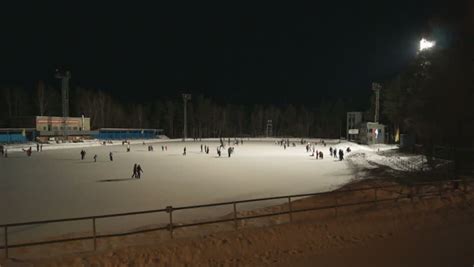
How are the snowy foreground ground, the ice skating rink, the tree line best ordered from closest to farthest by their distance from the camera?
the snowy foreground ground → the ice skating rink → the tree line

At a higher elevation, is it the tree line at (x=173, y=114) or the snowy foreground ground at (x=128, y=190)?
the tree line at (x=173, y=114)

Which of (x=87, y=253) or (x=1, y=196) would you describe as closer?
(x=87, y=253)

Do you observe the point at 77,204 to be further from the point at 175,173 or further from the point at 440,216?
the point at 440,216

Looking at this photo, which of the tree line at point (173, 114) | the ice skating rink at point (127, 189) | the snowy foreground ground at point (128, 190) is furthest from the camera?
the tree line at point (173, 114)

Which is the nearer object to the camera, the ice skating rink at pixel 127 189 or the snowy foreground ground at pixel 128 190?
the snowy foreground ground at pixel 128 190

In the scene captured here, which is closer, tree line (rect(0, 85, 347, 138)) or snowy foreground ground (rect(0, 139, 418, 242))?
snowy foreground ground (rect(0, 139, 418, 242))

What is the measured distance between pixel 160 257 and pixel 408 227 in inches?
260

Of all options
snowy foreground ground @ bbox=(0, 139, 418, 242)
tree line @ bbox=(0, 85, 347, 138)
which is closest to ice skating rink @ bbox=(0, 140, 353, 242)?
snowy foreground ground @ bbox=(0, 139, 418, 242)

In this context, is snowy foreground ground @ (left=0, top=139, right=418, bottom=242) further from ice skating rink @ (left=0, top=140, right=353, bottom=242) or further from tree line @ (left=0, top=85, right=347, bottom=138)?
tree line @ (left=0, top=85, right=347, bottom=138)

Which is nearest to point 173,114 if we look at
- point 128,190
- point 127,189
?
point 127,189

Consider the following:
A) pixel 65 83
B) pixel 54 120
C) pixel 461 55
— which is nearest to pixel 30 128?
pixel 54 120

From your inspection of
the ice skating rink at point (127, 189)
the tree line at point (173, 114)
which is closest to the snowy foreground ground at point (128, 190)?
the ice skating rink at point (127, 189)

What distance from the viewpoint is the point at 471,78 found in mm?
19391

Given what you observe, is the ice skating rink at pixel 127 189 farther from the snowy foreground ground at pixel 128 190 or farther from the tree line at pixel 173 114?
the tree line at pixel 173 114
